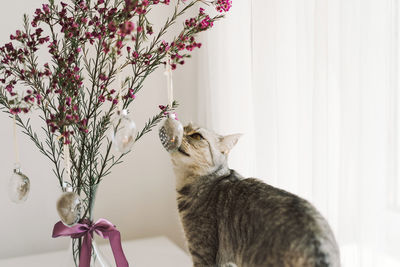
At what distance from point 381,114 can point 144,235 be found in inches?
40.8

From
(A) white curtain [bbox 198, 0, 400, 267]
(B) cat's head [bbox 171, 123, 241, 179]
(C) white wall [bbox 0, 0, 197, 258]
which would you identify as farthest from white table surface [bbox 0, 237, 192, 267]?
(B) cat's head [bbox 171, 123, 241, 179]

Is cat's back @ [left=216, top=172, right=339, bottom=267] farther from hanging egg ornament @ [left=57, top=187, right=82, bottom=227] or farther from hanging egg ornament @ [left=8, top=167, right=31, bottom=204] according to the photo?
hanging egg ornament @ [left=8, top=167, right=31, bottom=204]

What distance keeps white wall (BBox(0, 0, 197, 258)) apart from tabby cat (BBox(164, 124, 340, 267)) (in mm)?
678

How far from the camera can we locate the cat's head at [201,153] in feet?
2.87

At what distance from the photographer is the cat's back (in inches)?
24.8

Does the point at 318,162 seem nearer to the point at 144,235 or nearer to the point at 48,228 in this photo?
the point at 144,235

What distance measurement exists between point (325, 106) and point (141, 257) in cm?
73

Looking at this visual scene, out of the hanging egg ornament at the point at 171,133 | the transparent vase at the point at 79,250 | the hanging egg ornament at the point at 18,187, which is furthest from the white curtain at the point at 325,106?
the hanging egg ornament at the point at 18,187

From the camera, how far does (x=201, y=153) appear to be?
0.87 meters

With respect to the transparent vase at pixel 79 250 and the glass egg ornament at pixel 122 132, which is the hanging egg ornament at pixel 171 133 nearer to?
the glass egg ornament at pixel 122 132

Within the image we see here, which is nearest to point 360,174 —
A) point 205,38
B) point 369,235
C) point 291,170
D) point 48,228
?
point 369,235

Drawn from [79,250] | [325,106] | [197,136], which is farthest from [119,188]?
[325,106]

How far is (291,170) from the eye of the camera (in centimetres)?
108

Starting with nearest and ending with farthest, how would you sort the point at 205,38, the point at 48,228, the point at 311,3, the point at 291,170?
the point at 311,3
the point at 291,170
the point at 205,38
the point at 48,228
